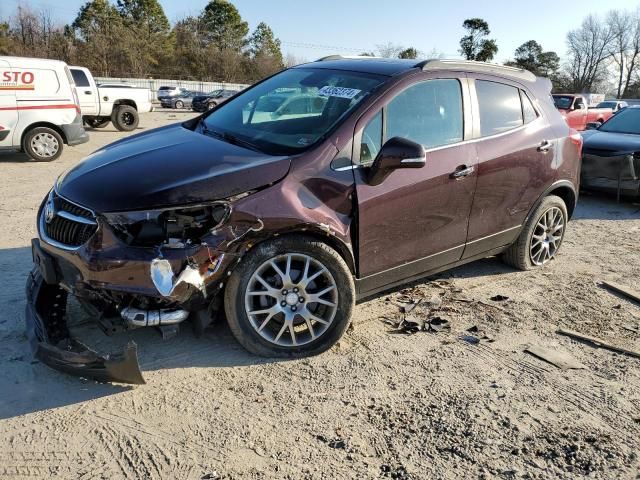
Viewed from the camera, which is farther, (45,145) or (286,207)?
(45,145)

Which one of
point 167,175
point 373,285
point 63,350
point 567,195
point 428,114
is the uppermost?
point 428,114

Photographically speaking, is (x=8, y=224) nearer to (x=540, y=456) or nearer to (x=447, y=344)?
(x=447, y=344)

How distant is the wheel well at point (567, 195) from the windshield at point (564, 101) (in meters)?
15.3

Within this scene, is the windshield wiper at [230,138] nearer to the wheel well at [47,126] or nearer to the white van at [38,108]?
the white van at [38,108]

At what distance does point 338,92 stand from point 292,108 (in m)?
0.39

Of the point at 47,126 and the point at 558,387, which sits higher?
the point at 47,126

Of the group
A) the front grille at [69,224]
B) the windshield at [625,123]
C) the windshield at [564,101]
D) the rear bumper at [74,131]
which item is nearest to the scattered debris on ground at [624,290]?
the front grille at [69,224]

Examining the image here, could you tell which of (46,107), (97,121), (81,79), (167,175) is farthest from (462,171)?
(97,121)

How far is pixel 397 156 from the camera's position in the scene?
3.36 m

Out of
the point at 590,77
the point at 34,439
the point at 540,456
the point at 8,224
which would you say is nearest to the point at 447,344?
the point at 540,456

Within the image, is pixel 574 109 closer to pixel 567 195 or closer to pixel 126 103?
pixel 126 103

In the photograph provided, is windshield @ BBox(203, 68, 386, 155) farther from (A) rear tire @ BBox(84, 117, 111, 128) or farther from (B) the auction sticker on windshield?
(A) rear tire @ BBox(84, 117, 111, 128)

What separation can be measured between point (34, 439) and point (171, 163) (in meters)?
1.67

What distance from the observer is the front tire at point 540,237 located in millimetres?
4957
